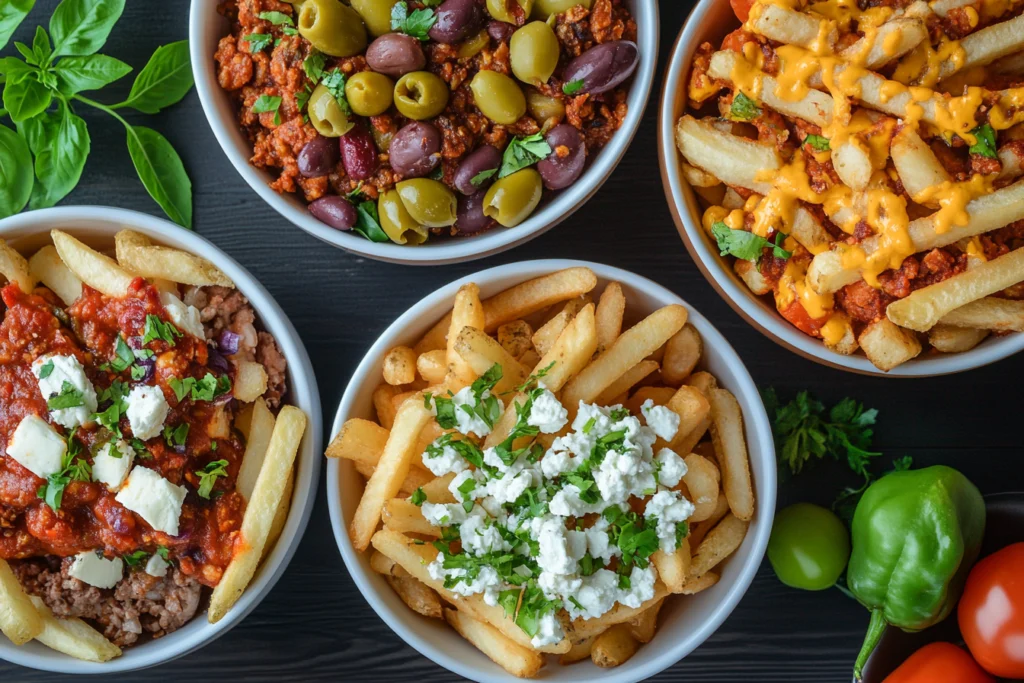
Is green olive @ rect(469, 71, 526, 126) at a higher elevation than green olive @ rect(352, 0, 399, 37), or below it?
below

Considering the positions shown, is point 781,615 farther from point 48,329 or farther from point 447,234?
point 48,329

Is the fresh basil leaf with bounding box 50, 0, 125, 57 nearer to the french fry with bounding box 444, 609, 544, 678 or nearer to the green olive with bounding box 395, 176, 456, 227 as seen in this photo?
the green olive with bounding box 395, 176, 456, 227

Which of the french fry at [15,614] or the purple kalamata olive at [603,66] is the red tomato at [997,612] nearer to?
the purple kalamata olive at [603,66]

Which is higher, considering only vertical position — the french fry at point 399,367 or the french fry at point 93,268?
the french fry at point 93,268

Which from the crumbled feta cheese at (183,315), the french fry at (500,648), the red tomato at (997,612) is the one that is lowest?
the red tomato at (997,612)

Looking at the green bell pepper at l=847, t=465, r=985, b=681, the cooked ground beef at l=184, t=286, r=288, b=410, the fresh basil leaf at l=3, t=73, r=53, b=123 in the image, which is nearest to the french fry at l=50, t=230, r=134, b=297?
the cooked ground beef at l=184, t=286, r=288, b=410

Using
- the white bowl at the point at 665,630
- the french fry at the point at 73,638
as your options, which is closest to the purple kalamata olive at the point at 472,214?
the white bowl at the point at 665,630

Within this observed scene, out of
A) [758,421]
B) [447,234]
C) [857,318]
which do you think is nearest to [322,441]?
[447,234]
